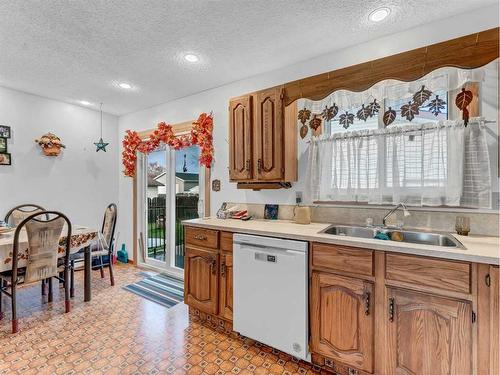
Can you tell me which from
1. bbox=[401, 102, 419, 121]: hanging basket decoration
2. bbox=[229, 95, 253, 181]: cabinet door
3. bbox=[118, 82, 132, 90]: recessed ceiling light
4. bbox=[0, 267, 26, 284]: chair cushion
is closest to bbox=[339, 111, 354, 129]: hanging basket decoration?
bbox=[401, 102, 419, 121]: hanging basket decoration

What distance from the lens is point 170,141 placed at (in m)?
3.66

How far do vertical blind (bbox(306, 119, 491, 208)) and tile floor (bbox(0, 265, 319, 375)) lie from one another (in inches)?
59.1

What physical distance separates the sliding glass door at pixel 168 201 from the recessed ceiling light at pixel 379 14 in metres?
2.47

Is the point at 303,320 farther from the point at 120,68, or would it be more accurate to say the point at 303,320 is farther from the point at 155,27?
the point at 120,68

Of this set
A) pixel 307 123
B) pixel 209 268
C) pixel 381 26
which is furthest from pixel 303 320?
pixel 381 26

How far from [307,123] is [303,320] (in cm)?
169

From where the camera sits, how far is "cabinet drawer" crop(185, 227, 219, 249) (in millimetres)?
2342

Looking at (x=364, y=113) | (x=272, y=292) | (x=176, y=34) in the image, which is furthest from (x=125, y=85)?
(x=272, y=292)

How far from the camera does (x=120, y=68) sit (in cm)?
275

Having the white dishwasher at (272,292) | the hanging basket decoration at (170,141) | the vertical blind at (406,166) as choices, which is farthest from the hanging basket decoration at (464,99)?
the hanging basket decoration at (170,141)

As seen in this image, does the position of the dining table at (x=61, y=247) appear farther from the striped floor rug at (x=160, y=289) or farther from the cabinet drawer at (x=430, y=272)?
the cabinet drawer at (x=430, y=272)

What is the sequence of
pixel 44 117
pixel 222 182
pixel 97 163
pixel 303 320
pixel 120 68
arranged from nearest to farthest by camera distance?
1. pixel 303 320
2. pixel 120 68
3. pixel 222 182
4. pixel 44 117
5. pixel 97 163

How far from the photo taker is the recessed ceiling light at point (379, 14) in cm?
188

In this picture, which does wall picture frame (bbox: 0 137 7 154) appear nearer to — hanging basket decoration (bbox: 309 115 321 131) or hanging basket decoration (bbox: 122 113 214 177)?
hanging basket decoration (bbox: 122 113 214 177)
